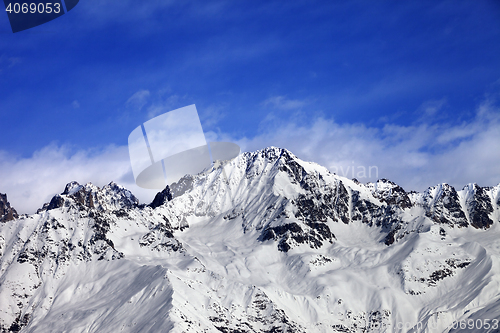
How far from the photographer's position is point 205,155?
3856 inches

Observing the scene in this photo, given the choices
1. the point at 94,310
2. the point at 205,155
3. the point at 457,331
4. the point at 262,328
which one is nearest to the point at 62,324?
the point at 94,310

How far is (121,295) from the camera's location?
651 ft

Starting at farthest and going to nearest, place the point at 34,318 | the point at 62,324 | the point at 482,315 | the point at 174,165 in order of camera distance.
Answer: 1. the point at 34,318
2. the point at 62,324
3. the point at 174,165
4. the point at 482,315

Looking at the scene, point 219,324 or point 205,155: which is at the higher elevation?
point 205,155

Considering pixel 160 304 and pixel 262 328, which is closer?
pixel 160 304

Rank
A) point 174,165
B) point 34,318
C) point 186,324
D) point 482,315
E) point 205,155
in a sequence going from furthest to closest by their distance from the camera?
point 34,318, point 186,324, point 205,155, point 174,165, point 482,315

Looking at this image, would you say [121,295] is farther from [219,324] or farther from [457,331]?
[457,331]

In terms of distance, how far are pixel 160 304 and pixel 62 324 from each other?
36451 mm

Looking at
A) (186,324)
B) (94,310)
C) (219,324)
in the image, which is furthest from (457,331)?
(94,310)

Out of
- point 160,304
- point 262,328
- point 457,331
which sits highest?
point 160,304

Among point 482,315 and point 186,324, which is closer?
point 482,315

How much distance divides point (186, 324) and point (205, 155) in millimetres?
92057

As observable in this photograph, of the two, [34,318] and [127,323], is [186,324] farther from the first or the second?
[34,318]

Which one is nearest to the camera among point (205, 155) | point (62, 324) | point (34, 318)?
point (205, 155)
